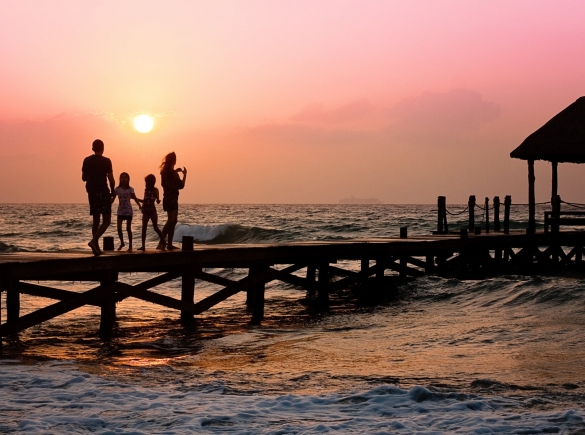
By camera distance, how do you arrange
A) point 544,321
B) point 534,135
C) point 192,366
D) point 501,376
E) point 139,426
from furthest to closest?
point 534,135
point 544,321
point 192,366
point 501,376
point 139,426

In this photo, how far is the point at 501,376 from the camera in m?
9.71

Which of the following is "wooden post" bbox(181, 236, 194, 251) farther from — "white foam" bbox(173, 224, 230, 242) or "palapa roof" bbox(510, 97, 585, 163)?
"white foam" bbox(173, 224, 230, 242)

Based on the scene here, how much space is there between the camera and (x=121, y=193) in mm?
13609

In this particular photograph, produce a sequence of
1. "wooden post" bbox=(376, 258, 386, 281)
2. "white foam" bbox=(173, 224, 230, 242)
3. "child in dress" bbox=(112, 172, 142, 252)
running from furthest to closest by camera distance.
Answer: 1. "white foam" bbox=(173, 224, 230, 242)
2. "wooden post" bbox=(376, 258, 386, 281)
3. "child in dress" bbox=(112, 172, 142, 252)

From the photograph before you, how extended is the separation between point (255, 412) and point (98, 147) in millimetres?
5314

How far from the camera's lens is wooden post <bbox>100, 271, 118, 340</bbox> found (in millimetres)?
13367

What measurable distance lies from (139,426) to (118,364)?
345 cm

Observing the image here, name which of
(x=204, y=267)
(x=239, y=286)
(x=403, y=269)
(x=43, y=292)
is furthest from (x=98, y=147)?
(x=403, y=269)

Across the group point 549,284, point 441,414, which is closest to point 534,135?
point 549,284

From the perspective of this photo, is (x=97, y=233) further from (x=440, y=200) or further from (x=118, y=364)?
(x=440, y=200)

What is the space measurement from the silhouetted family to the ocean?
1.91m

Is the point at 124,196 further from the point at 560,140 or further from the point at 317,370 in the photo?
the point at 560,140

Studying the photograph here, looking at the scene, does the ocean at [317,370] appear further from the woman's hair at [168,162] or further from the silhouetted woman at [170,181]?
the woman's hair at [168,162]

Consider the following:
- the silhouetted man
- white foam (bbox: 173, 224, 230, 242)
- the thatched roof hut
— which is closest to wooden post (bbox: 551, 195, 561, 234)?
the thatched roof hut
